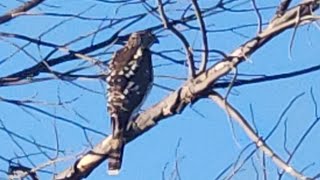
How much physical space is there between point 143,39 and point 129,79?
25 cm

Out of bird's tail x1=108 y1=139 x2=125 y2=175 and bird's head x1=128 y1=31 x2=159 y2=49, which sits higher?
bird's head x1=128 y1=31 x2=159 y2=49

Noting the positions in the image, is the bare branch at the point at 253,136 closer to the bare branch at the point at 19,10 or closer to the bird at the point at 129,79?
the bird at the point at 129,79

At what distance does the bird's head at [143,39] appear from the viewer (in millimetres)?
4309

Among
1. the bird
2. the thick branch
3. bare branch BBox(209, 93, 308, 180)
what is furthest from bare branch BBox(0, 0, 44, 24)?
bare branch BBox(209, 93, 308, 180)

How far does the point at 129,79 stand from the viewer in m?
4.55

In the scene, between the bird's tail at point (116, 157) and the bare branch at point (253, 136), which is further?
the bird's tail at point (116, 157)

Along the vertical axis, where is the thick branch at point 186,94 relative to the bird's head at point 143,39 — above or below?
below

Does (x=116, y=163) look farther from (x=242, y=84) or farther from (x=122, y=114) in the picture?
(x=242, y=84)

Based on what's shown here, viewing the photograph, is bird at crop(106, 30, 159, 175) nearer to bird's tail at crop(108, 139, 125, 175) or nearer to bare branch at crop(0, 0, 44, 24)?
bird's tail at crop(108, 139, 125, 175)

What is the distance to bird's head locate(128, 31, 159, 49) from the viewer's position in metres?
4.31

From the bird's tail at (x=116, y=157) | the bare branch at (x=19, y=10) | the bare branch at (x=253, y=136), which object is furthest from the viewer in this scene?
the bare branch at (x=19, y=10)

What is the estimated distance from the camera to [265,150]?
124 inches

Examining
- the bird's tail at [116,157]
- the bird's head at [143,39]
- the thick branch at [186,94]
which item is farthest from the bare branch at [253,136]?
the bird's head at [143,39]

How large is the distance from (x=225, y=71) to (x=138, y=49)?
1527mm
